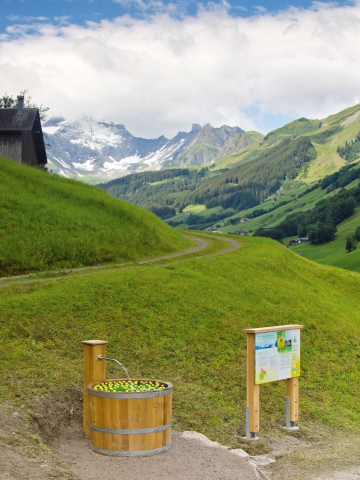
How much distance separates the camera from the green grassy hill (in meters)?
32.7

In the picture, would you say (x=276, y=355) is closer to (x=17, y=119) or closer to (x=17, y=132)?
(x=17, y=132)

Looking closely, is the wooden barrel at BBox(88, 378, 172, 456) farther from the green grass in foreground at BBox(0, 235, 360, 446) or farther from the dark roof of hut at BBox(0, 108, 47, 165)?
the dark roof of hut at BBox(0, 108, 47, 165)

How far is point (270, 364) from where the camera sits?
15.6 meters

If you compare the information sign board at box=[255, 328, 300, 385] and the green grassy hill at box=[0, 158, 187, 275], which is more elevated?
the green grassy hill at box=[0, 158, 187, 275]

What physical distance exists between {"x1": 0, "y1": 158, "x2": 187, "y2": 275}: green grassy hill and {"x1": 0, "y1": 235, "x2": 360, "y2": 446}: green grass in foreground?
6503mm

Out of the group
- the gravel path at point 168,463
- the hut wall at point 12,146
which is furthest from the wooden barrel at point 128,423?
the hut wall at point 12,146

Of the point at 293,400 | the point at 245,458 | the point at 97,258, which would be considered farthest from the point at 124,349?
the point at 97,258

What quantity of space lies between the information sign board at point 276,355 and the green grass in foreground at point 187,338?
1.71 metres

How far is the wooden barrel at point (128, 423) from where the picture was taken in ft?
39.1

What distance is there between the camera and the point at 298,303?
3017 centimetres

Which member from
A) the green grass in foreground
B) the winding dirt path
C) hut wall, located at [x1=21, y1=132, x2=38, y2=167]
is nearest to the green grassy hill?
the winding dirt path

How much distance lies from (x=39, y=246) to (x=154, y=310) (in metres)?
12.6

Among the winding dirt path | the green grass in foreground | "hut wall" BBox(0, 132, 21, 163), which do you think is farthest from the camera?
"hut wall" BBox(0, 132, 21, 163)

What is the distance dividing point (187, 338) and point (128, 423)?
9.54 m
